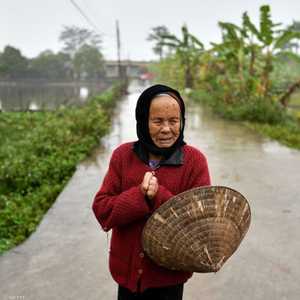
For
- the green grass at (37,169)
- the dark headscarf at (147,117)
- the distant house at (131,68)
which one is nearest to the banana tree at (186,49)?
the green grass at (37,169)

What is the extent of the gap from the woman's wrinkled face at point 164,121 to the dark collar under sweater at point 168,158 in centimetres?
5

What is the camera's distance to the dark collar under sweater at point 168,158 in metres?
1.59

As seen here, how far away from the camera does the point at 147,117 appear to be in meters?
1.57

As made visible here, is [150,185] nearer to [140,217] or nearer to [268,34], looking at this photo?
[140,217]

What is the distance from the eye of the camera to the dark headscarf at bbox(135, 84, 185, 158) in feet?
5.08

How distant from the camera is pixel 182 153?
1.63 metres

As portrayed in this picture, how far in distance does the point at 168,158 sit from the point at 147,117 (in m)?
0.18

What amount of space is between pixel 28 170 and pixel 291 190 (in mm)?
3482

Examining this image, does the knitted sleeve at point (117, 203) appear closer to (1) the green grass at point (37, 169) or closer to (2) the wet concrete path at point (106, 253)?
(2) the wet concrete path at point (106, 253)

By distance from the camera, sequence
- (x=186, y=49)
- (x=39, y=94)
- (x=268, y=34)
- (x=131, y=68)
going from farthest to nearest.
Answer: (x=131, y=68), (x=39, y=94), (x=186, y=49), (x=268, y=34)

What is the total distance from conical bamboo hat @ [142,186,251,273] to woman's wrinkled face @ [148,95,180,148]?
0.95 ft

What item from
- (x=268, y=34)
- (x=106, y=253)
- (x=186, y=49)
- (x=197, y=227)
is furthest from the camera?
(x=186, y=49)

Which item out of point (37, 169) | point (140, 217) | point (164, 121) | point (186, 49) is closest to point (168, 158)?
point (164, 121)

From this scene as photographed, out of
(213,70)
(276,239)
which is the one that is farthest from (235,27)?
(276,239)
